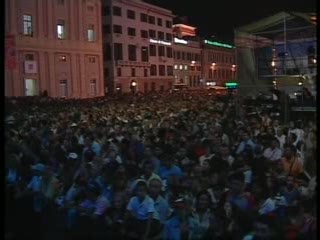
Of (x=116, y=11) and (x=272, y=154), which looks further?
(x=116, y=11)

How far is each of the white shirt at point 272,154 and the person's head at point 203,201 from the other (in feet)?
4.40

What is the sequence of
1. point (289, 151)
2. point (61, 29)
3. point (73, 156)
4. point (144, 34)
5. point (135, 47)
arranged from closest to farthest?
1. point (289, 151)
2. point (73, 156)
3. point (61, 29)
4. point (135, 47)
5. point (144, 34)

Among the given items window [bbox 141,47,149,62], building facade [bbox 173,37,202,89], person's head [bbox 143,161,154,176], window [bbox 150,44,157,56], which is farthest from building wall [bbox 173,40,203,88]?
person's head [bbox 143,161,154,176]

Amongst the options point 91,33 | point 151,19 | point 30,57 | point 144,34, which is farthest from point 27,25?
point 151,19

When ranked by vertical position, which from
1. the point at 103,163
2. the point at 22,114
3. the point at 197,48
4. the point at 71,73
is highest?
the point at 197,48

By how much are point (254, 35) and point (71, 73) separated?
3.64m

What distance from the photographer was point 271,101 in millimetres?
8461

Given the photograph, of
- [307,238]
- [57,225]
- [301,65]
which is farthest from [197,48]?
[307,238]

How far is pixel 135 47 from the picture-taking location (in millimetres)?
8984

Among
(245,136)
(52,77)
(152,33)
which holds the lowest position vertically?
(245,136)

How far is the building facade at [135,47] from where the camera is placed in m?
9.05

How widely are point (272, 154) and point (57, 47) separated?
4.98 metres

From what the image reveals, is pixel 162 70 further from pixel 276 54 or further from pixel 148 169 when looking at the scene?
pixel 148 169

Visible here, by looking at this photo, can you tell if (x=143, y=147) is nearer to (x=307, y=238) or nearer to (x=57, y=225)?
(x=57, y=225)
